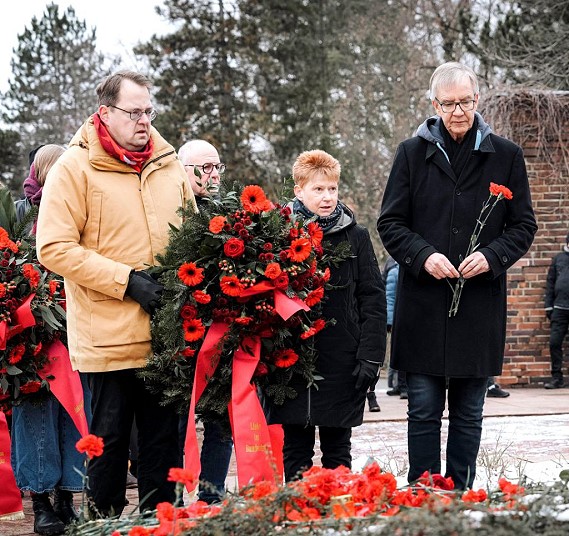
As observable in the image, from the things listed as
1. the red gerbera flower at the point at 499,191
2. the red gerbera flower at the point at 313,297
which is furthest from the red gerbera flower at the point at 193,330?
the red gerbera flower at the point at 499,191

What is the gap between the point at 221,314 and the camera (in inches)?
159

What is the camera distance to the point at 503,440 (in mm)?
7160

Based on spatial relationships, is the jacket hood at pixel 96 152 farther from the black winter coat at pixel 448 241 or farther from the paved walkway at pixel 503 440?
the paved walkway at pixel 503 440

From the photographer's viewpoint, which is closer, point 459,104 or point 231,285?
point 231,285

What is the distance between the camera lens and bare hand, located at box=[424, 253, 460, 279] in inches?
164

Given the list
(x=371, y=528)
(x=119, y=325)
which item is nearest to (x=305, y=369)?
(x=119, y=325)

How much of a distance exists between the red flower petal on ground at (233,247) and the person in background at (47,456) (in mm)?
1615

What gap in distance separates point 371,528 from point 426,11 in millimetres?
21785

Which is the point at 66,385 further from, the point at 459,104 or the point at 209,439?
the point at 459,104

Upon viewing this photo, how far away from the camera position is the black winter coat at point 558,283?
1093cm

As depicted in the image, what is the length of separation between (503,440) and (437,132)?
3.44 metres

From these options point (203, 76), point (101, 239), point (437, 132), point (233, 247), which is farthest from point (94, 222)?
point (203, 76)

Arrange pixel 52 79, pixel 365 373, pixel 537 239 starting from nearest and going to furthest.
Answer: pixel 365 373, pixel 537 239, pixel 52 79

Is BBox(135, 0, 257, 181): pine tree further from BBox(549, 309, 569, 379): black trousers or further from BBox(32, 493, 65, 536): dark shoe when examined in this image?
BBox(32, 493, 65, 536): dark shoe
